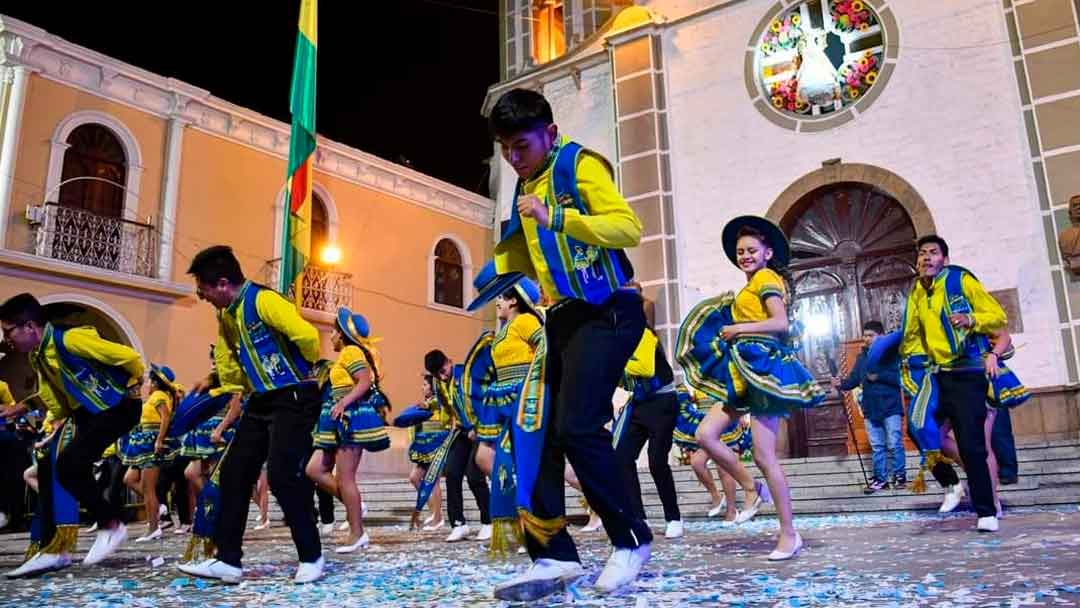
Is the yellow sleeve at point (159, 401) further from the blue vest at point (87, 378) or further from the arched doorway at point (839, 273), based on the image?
the arched doorway at point (839, 273)

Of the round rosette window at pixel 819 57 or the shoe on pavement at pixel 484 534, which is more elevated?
the round rosette window at pixel 819 57

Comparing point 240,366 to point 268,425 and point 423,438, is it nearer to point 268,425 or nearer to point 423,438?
point 268,425

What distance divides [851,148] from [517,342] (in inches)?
361

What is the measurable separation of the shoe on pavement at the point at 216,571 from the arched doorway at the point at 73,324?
10803 millimetres

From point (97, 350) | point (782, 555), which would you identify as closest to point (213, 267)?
point (97, 350)

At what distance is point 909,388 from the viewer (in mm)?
6230

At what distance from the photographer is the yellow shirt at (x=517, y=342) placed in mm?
6117

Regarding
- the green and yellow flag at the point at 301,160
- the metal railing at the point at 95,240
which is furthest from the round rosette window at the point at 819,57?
the metal railing at the point at 95,240

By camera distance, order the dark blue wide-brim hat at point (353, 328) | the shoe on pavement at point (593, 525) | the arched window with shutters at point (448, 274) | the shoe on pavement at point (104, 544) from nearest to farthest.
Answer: the shoe on pavement at point (104, 544), the dark blue wide-brim hat at point (353, 328), the shoe on pavement at point (593, 525), the arched window with shutters at point (448, 274)

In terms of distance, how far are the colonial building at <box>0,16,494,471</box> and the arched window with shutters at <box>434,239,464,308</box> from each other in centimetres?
121

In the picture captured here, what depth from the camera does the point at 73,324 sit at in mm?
13500

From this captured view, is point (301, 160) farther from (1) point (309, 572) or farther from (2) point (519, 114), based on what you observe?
(2) point (519, 114)

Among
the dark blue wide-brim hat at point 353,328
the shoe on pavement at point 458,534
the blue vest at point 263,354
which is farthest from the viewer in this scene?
the shoe on pavement at point 458,534

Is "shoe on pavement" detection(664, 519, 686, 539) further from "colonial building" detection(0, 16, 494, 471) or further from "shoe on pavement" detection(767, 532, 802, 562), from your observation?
"colonial building" detection(0, 16, 494, 471)
